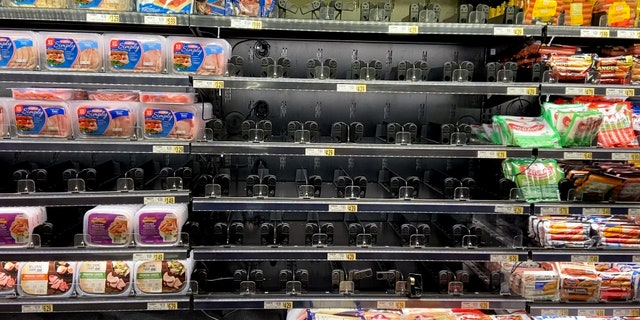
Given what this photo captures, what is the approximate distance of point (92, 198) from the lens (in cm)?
249

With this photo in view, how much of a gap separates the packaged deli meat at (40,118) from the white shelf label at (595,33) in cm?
296

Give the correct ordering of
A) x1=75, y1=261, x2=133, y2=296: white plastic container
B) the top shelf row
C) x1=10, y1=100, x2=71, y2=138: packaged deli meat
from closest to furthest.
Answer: the top shelf row, x1=10, y1=100, x2=71, y2=138: packaged deli meat, x1=75, y1=261, x2=133, y2=296: white plastic container

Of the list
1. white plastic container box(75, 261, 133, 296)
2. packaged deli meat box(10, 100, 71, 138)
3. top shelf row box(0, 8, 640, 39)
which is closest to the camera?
top shelf row box(0, 8, 640, 39)

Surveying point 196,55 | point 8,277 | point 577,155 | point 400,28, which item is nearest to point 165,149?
point 196,55

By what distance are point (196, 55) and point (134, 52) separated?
34 cm

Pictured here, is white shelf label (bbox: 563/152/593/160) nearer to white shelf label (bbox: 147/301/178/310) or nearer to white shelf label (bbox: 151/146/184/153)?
white shelf label (bbox: 151/146/184/153)

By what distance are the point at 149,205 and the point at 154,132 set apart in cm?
45

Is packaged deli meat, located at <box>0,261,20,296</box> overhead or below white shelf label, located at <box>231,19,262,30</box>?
below

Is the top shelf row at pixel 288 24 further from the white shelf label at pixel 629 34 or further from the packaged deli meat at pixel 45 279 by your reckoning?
the packaged deli meat at pixel 45 279

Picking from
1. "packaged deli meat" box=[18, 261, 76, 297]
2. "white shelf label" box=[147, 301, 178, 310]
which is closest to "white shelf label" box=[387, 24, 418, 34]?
"white shelf label" box=[147, 301, 178, 310]

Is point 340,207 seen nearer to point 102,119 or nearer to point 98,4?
point 102,119

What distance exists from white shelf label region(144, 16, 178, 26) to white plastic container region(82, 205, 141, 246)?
42.2 inches

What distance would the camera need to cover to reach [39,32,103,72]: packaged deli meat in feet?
8.12

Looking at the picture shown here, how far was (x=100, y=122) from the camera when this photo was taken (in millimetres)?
2531
